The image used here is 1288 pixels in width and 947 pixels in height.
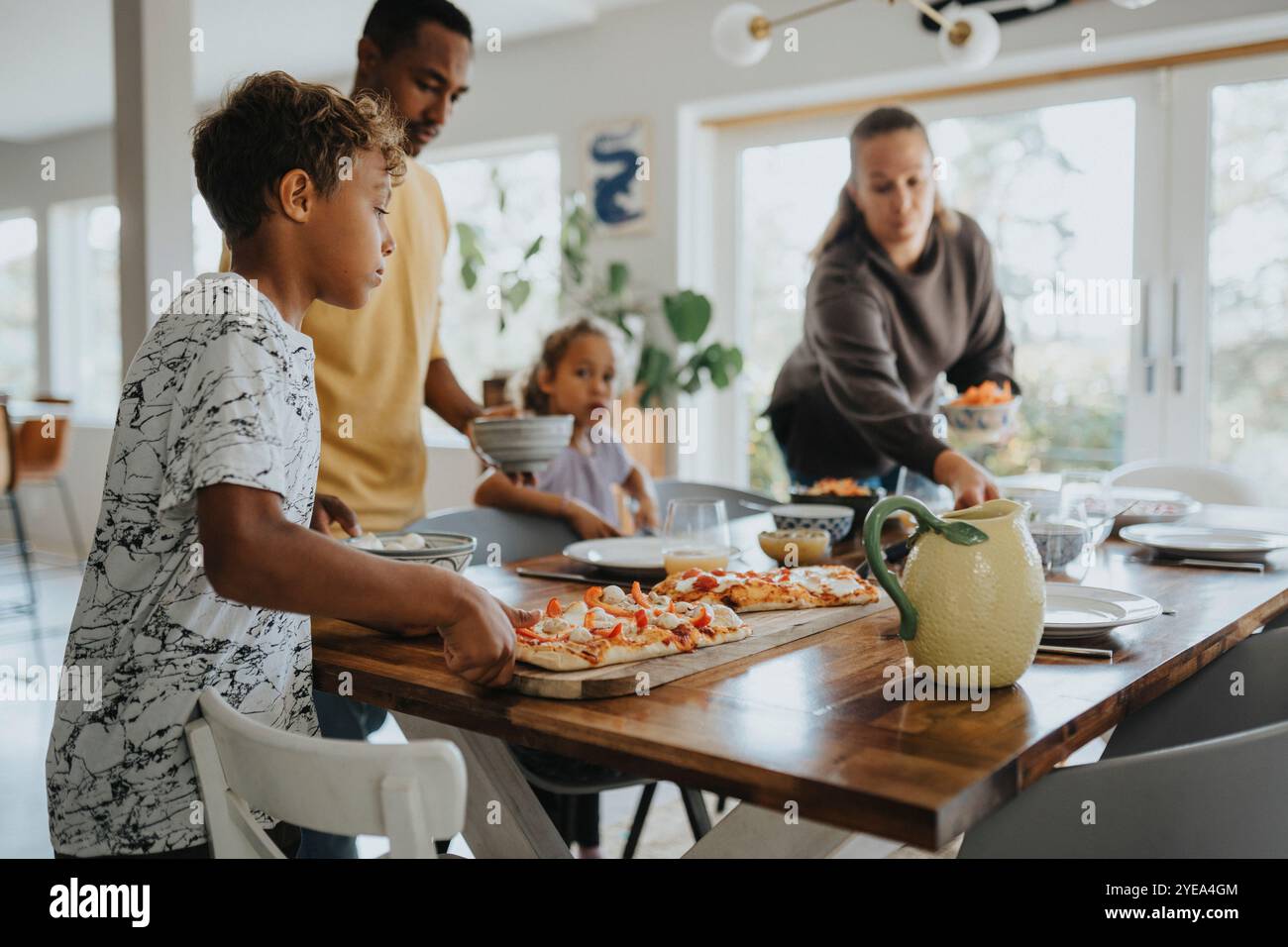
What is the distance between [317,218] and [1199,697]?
1.28 meters

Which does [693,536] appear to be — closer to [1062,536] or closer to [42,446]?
[1062,536]

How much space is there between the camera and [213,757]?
1.02 meters

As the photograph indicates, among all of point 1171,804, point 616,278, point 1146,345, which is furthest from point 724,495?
point 616,278

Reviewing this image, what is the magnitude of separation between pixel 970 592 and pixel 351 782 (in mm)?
581

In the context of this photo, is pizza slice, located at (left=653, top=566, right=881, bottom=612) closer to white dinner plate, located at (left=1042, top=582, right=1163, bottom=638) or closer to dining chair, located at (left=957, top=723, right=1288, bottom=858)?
white dinner plate, located at (left=1042, top=582, right=1163, bottom=638)

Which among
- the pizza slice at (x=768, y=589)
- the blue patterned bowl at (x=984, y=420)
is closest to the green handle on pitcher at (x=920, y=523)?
the pizza slice at (x=768, y=589)

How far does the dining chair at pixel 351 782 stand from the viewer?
771 mm

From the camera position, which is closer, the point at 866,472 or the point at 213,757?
the point at 213,757

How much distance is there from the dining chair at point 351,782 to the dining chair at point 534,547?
0.89 metres

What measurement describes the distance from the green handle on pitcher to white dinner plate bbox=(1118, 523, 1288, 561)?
3.08ft

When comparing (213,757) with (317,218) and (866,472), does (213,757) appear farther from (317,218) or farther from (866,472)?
(866,472)

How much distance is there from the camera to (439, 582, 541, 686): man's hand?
3.24 feet

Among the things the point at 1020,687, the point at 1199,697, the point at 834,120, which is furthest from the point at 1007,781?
the point at 834,120

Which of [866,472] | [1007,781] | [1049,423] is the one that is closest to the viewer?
[1007,781]
